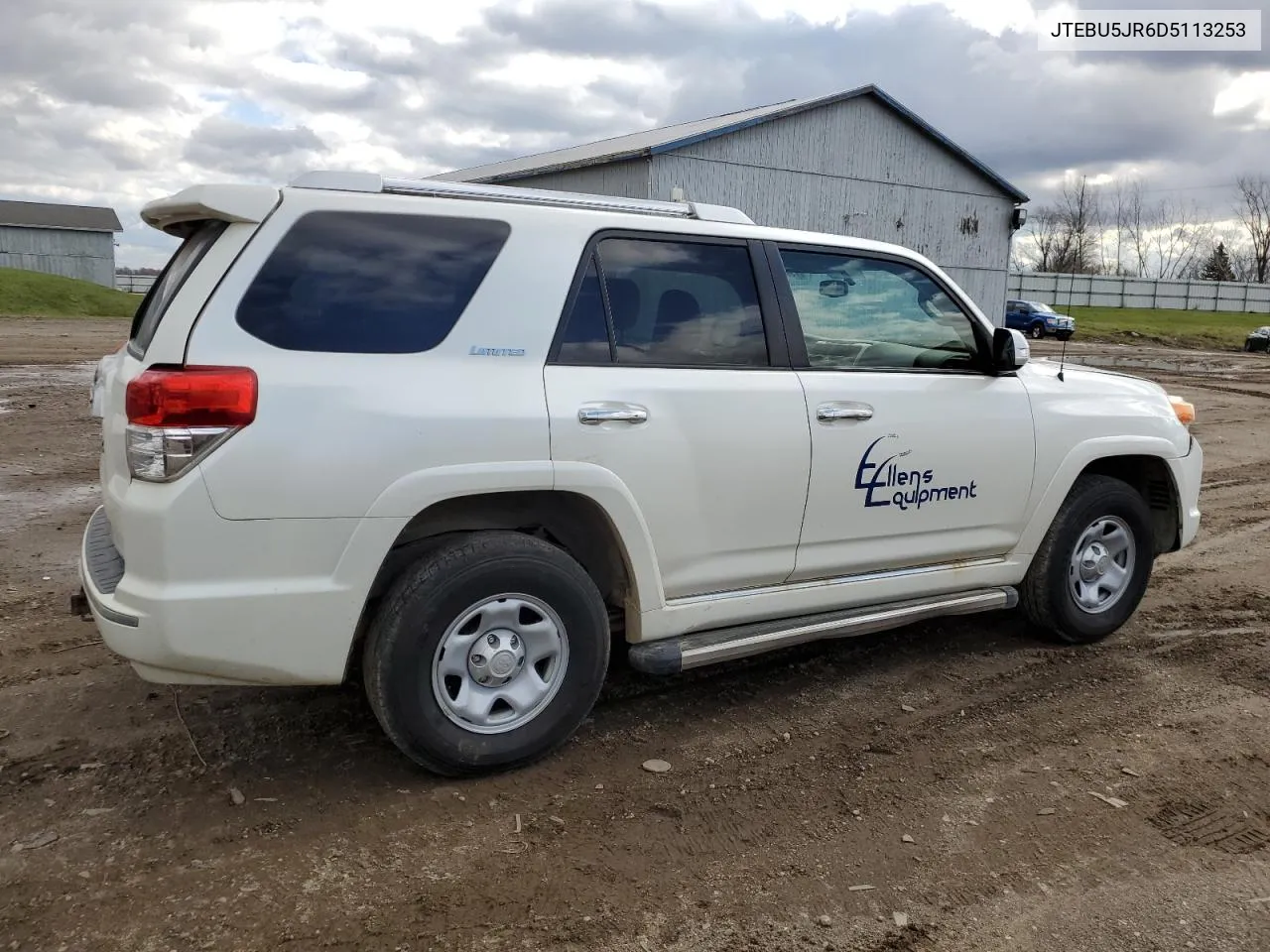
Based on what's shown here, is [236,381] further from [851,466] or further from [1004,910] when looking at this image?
[1004,910]

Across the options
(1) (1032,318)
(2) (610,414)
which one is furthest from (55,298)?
(2) (610,414)

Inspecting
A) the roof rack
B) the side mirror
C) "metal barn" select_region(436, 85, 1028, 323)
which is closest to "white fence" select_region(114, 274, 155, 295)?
"metal barn" select_region(436, 85, 1028, 323)

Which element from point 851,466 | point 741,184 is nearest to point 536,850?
point 851,466

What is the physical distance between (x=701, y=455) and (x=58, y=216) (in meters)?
67.7

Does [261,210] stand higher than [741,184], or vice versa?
[741,184]

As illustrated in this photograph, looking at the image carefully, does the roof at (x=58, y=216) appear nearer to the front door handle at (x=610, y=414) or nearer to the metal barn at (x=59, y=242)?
the metal barn at (x=59, y=242)

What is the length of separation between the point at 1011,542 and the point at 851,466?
1133 millimetres

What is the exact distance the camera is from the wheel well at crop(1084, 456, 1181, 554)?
5320 millimetres

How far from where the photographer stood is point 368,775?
3.66 m

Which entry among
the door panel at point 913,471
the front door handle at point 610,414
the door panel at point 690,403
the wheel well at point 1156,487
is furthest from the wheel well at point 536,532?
the wheel well at point 1156,487

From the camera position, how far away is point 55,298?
41.6 metres

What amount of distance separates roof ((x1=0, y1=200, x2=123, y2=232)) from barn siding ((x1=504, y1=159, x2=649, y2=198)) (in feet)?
151

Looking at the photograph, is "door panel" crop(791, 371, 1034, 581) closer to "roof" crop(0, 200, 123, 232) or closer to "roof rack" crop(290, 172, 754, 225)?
"roof rack" crop(290, 172, 754, 225)

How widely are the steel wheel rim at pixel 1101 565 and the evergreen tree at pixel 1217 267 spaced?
86797 mm
